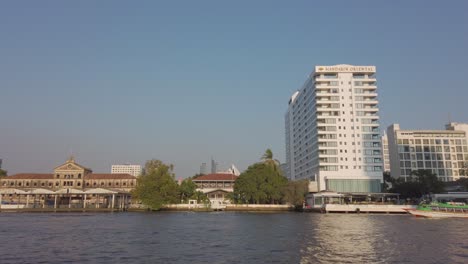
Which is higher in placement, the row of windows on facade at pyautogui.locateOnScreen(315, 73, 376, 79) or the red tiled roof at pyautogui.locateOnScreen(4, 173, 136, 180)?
the row of windows on facade at pyautogui.locateOnScreen(315, 73, 376, 79)

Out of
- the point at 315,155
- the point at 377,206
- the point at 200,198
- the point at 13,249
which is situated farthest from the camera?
the point at 315,155

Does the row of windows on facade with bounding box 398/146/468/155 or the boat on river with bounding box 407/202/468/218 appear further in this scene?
the row of windows on facade with bounding box 398/146/468/155

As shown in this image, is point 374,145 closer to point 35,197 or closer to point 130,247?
point 130,247

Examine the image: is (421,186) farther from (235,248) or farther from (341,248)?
(235,248)

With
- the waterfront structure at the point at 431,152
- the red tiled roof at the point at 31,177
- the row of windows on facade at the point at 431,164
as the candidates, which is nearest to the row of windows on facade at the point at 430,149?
the waterfront structure at the point at 431,152

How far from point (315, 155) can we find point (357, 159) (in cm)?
1426

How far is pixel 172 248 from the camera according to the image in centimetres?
3225

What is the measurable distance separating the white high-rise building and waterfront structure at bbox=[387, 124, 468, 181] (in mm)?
61975

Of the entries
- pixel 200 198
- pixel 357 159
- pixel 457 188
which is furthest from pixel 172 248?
pixel 457 188

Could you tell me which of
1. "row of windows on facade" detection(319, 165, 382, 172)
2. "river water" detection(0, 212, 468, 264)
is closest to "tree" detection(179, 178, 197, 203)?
"row of windows on facade" detection(319, 165, 382, 172)

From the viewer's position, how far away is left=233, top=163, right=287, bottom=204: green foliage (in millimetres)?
111188

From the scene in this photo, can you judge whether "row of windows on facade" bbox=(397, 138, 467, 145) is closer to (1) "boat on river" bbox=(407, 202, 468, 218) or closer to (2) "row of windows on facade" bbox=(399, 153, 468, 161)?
(2) "row of windows on facade" bbox=(399, 153, 468, 161)

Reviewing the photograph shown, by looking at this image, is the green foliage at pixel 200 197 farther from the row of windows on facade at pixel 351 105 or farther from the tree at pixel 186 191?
the row of windows on facade at pixel 351 105

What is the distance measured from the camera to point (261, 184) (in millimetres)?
111500
